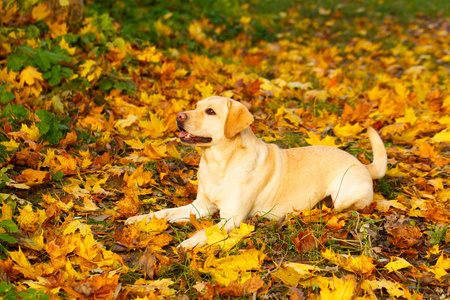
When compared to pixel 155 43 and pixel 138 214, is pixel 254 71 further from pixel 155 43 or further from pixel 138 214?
pixel 138 214

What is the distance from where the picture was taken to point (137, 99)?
6.03 metres

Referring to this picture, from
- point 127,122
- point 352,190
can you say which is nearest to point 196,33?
point 127,122

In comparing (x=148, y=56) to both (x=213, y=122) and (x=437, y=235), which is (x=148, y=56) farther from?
(x=437, y=235)

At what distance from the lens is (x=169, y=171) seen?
4648 mm

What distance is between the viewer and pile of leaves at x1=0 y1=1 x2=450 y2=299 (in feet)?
9.79

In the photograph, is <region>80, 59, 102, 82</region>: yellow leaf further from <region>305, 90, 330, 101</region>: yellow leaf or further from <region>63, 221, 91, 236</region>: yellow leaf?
<region>305, 90, 330, 101</region>: yellow leaf

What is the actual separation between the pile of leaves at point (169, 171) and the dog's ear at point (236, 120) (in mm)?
766

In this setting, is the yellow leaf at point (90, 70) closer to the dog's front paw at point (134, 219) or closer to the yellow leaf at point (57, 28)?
the yellow leaf at point (57, 28)

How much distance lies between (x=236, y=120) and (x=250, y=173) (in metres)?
0.51

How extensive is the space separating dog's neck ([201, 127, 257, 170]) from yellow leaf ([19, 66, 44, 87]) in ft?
8.99

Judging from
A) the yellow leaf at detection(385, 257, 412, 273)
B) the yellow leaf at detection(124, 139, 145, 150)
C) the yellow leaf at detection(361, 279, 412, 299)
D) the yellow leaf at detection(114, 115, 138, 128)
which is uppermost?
the yellow leaf at detection(114, 115, 138, 128)

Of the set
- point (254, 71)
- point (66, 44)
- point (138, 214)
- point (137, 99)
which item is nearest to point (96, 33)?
point (66, 44)

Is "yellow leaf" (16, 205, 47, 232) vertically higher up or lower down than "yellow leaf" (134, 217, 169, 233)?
higher up

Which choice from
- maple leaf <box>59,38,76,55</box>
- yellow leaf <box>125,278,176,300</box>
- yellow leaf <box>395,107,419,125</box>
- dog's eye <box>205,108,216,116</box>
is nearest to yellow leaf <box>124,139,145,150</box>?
dog's eye <box>205,108,216,116</box>
